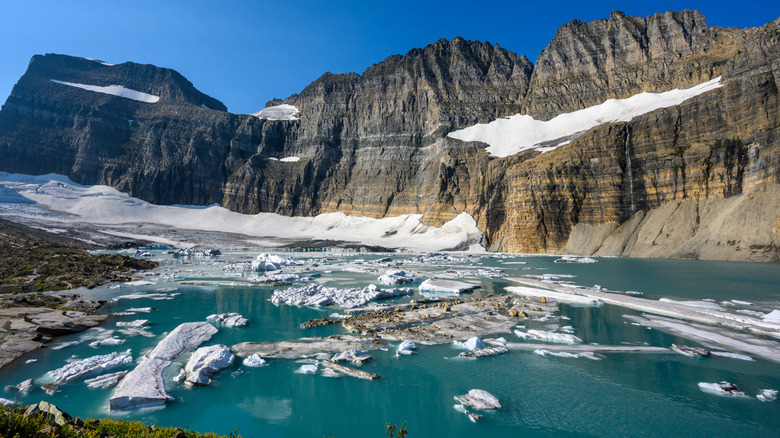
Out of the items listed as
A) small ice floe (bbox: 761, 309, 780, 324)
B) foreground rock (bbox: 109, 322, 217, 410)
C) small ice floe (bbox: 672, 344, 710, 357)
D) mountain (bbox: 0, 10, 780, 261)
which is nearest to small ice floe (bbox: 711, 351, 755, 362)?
small ice floe (bbox: 672, 344, 710, 357)

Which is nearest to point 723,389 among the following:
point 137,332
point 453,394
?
point 453,394

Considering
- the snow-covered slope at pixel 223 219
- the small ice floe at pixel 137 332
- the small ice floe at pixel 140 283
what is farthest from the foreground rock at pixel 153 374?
the snow-covered slope at pixel 223 219

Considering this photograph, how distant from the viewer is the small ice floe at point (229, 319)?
1964 centimetres

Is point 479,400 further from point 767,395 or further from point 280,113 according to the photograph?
point 280,113

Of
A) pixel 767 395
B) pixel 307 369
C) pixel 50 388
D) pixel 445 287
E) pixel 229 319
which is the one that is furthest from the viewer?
pixel 445 287

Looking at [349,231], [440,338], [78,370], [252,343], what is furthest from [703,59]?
[78,370]

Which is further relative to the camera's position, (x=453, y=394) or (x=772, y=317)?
(x=772, y=317)

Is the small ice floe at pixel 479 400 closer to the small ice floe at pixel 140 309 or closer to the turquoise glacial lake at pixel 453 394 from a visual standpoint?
the turquoise glacial lake at pixel 453 394

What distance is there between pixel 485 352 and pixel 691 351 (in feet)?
26.9

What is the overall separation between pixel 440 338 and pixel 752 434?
33.4 feet

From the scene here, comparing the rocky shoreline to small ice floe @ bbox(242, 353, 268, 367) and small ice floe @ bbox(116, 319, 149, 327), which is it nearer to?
small ice floe @ bbox(116, 319, 149, 327)

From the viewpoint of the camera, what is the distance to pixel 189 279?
38219mm

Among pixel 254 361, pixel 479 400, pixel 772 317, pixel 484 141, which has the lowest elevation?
pixel 254 361

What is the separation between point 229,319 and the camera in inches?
790
